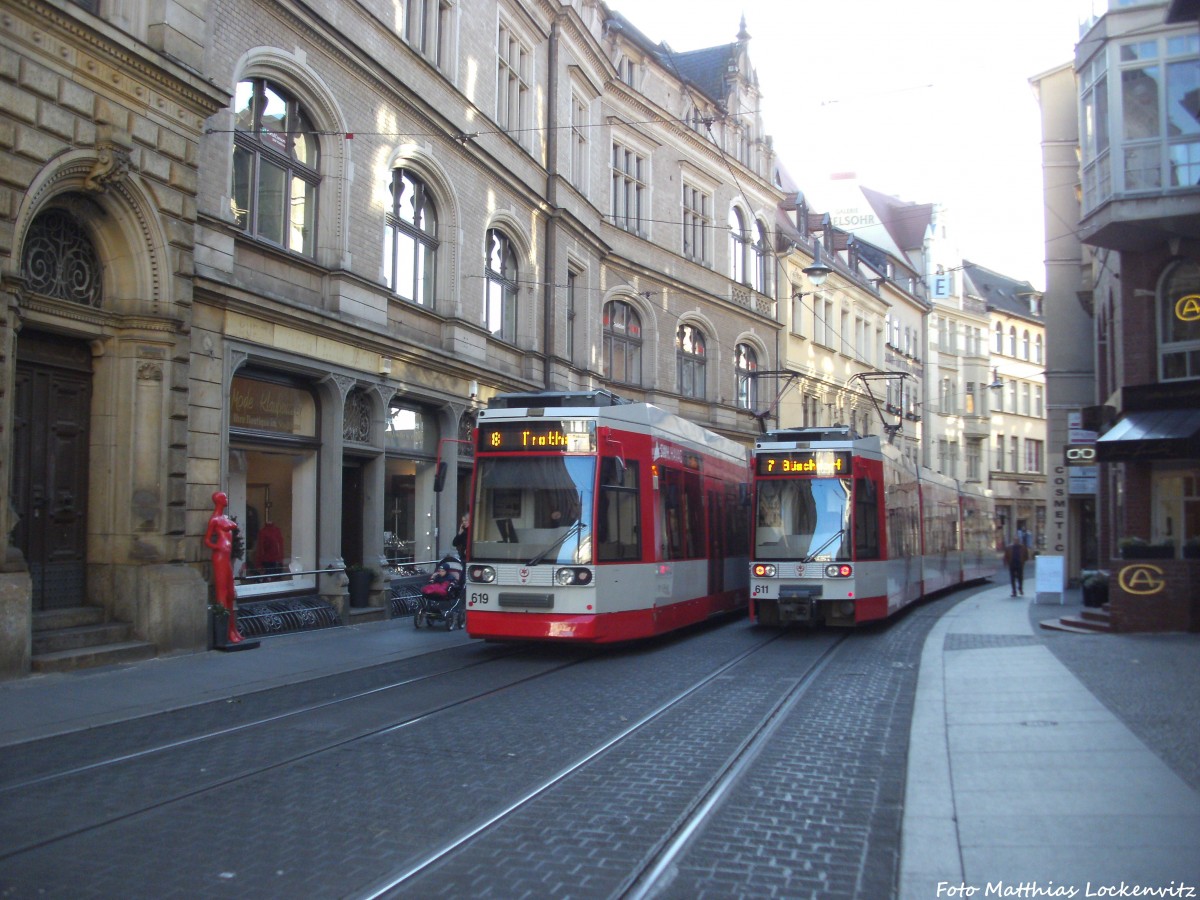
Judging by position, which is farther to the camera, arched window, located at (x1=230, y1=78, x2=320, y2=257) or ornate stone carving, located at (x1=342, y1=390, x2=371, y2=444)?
ornate stone carving, located at (x1=342, y1=390, x2=371, y2=444)

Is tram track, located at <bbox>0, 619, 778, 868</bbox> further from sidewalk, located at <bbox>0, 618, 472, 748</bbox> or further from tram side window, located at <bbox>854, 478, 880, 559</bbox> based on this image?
tram side window, located at <bbox>854, 478, 880, 559</bbox>

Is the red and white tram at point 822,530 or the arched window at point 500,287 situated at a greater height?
the arched window at point 500,287

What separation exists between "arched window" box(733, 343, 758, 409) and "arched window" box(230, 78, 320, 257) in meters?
23.5

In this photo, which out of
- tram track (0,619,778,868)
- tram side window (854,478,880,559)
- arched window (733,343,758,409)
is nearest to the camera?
tram track (0,619,778,868)

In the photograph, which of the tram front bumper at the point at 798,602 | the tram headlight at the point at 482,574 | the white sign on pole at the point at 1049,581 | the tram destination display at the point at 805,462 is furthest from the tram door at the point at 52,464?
the white sign on pole at the point at 1049,581

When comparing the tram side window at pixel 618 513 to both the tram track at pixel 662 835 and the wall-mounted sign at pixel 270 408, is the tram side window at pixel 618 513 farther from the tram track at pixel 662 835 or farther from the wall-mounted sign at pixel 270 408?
the wall-mounted sign at pixel 270 408

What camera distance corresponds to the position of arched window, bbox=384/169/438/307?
21.1m

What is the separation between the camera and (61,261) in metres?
13.5

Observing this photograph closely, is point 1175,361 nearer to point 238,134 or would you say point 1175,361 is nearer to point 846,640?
point 846,640

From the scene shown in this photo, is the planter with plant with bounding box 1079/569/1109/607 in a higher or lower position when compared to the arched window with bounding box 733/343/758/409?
lower

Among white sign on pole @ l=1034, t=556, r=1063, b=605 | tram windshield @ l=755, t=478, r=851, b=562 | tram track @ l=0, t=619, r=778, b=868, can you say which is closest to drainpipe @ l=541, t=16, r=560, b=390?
tram windshield @ l=755, t=478, r=851, b=562

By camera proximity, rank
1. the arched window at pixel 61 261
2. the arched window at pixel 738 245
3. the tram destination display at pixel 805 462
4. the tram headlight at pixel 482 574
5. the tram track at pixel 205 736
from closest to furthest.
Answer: the tram track at pixel 205 736, the arched window at pixel 61 261, the tram headlight at pixel 482 574, the tram destination display at pixel 805 462, the arched window at pixel 738 245

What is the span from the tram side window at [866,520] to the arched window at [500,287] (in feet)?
33.5

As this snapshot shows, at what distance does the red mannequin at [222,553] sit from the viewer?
14711 millimetres
